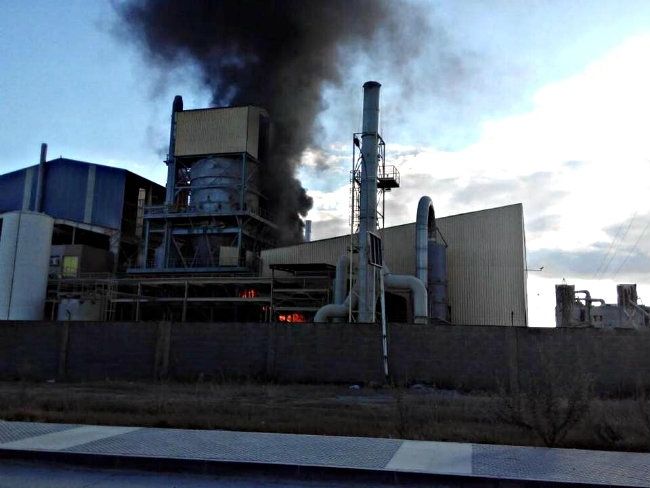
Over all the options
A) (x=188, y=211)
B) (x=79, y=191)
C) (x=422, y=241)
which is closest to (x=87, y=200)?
(x=79, y=191)

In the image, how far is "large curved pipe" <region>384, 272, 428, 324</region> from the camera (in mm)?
27531

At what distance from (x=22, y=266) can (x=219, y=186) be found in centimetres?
1429

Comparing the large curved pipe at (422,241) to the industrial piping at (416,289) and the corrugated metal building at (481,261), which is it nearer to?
the industrial piping at (416,289)

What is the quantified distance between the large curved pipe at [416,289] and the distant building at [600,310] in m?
15.0

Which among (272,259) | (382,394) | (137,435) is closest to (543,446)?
(137,435)

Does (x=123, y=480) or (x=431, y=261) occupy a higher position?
(x=431, y=261)

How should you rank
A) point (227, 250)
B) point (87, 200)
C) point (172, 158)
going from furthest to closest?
point (87, 200) → point (172, 158) → point (227, 250)

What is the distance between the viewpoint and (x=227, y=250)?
42562 millimetres

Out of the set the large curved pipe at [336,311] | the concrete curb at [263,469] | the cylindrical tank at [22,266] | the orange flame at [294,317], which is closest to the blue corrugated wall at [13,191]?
the cylindrical tank at [22,266]

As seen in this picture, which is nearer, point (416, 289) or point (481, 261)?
point (416, 289)

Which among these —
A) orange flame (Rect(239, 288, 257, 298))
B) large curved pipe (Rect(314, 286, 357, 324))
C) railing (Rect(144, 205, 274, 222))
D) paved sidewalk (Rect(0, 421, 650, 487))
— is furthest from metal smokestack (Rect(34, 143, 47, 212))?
paved sidewalk (Rect(0, 421, 650, 487))

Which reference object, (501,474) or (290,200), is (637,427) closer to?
(501,474)

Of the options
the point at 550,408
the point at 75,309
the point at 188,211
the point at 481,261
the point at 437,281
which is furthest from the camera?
the point at 188,211

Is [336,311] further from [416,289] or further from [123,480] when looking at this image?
[123,480]
